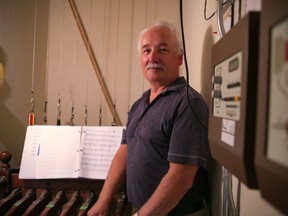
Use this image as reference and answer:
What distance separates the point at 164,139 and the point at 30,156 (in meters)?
0.84

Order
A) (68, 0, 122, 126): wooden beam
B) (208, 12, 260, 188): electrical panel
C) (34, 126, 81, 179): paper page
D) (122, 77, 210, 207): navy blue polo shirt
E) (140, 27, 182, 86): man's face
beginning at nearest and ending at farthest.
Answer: (208, 12, 260, 188): electrical panel
(122, 77, 210, 207): navy blue polo shirt
(140, 27, 182, 86): man's face
(34, 126, 81, 179): paper page
(68, 0, 122, 126): wooden beam

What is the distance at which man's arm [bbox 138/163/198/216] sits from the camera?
79 cm

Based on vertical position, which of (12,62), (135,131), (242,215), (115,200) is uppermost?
(12,62)

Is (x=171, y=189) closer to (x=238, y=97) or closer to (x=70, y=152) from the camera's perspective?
(x=238, y=97)

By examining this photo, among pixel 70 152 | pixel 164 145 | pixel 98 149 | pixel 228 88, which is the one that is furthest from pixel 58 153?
pixel 228 88

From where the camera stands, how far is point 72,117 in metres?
1.61

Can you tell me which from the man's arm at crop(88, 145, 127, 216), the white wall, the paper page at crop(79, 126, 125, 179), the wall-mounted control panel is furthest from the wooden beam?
the wall-mounted control panel

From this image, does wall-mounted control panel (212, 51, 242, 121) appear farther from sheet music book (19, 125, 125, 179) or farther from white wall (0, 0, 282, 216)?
white wall (0, 0, 282, 216)

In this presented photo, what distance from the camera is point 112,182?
45.2 inches

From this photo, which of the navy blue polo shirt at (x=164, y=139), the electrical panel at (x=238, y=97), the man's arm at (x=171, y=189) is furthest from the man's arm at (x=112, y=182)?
the electrical panel at (x=238, y=97)

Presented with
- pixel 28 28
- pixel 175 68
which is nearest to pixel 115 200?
pixel 175 68

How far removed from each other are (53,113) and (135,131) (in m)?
0.93

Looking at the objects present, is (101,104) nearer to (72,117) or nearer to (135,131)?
(72,117)

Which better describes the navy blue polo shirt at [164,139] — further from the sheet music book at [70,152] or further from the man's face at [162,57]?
the sheet music book at [70,152]
